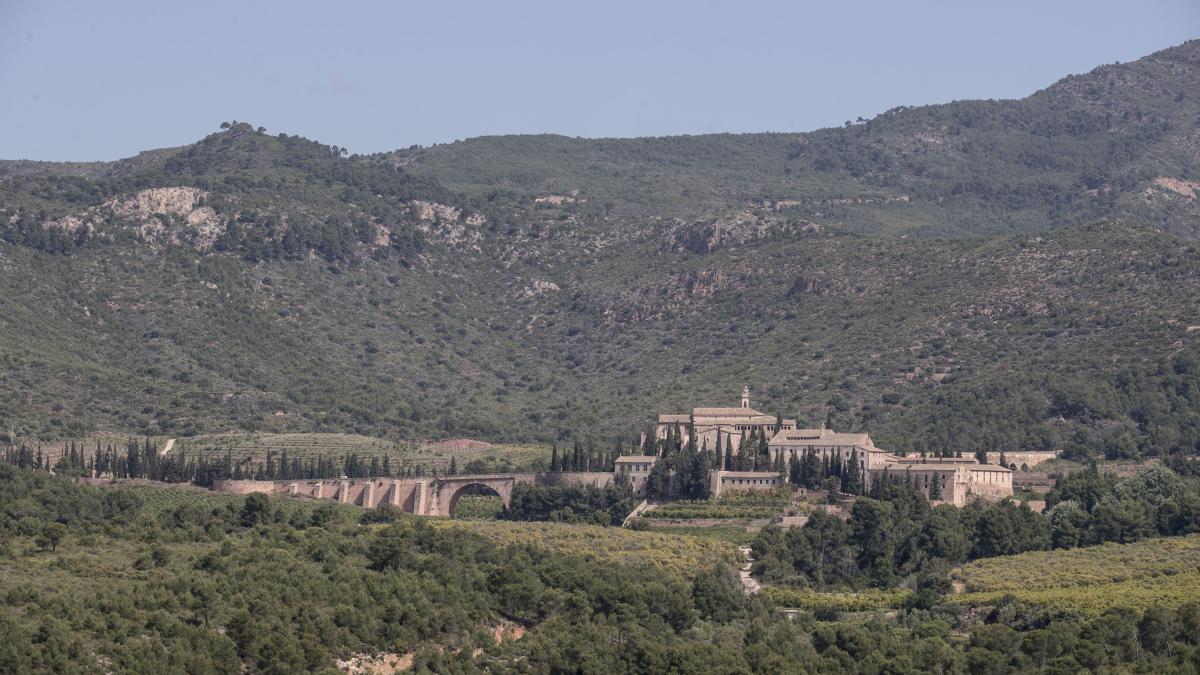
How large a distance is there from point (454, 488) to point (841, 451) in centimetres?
2127

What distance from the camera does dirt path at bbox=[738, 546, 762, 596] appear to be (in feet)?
392

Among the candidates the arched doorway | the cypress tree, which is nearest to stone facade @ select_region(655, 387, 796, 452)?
the arched doorway

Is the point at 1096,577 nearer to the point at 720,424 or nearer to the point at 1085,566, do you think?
the point at 1085,566

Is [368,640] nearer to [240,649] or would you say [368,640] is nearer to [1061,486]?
[240,649]

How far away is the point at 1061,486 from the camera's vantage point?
5300 inches

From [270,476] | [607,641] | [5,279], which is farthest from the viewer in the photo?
[5,279]

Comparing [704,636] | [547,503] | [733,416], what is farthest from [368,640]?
[733,416]

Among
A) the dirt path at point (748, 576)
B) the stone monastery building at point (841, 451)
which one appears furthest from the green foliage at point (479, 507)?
the dirt path at point (748, 576)

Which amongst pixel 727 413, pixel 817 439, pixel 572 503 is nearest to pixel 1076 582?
pixel 817 439

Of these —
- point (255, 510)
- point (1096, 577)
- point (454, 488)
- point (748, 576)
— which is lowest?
point (748, 576)

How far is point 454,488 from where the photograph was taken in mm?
145500

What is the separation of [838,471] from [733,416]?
1508 centimetres

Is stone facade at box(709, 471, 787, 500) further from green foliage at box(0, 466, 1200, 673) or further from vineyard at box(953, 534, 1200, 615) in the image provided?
vineyard at box(953, 534, 1200, 615)

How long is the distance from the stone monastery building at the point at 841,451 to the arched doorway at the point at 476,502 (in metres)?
11.0
